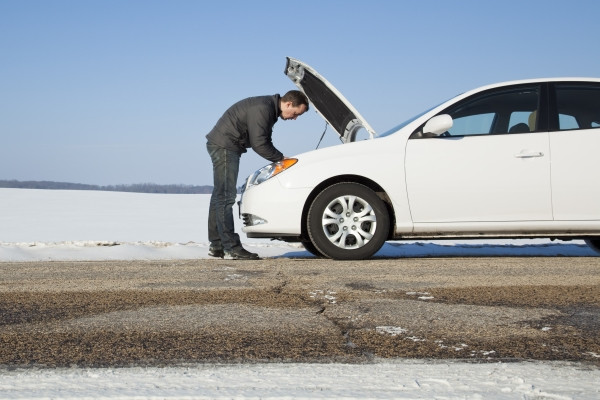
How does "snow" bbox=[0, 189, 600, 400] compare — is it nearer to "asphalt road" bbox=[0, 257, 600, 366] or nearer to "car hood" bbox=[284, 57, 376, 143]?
"asphalt road" bbox=[0, 257, 600, 366]

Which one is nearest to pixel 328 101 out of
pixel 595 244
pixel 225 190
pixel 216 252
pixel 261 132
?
pixel 261 132

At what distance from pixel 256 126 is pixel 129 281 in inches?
98.3

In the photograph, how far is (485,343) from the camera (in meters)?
2.95

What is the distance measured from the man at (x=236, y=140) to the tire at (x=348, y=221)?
0.77 metres

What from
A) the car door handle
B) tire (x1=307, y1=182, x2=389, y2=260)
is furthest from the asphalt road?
the car door handle

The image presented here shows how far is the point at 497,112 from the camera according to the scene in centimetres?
696

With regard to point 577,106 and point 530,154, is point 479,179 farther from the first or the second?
point 577,106

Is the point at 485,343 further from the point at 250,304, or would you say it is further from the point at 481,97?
the point at 481,97

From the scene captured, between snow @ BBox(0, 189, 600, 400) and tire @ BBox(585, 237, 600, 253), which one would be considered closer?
snow @ BBox(0, 189, 600, 400)

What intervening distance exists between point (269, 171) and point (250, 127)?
486mm

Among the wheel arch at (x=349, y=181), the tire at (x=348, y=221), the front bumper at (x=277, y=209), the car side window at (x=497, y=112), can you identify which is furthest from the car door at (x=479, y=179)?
the front bumper at (x=277, y=209)

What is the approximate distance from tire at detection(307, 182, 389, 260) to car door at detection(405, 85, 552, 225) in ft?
1.14

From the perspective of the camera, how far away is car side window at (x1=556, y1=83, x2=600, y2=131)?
691cm

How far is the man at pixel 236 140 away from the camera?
7.19 meters
